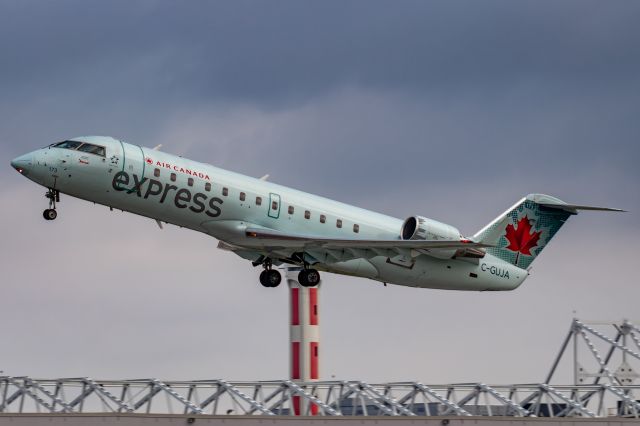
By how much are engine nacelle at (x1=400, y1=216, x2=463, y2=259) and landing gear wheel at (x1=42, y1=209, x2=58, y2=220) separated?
12565 millimetres

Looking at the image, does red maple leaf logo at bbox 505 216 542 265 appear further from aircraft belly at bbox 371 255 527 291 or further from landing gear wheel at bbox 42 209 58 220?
landing gear wheel at bbox 42 209 58 220

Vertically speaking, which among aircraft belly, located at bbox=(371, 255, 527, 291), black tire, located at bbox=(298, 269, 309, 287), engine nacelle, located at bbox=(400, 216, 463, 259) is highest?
engine nacelle, located at bbox=(400, 216, 463, 259)

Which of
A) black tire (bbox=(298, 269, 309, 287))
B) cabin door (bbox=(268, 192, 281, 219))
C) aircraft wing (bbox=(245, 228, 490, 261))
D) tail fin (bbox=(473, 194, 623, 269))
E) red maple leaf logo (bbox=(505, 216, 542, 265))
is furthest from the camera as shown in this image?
red maple leaf logo (bbox=(505, 216, 542, 265))

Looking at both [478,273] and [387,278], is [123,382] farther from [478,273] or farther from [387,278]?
[478,273]

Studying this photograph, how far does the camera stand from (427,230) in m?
50.5

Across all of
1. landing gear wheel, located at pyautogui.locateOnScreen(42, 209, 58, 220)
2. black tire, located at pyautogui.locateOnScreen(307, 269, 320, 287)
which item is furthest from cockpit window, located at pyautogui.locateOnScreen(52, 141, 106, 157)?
black tire, located at pyautogui.locateOnScreen(307, 269, 320, 287)

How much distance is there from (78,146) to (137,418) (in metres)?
9.45

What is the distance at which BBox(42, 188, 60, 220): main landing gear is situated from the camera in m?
46.5

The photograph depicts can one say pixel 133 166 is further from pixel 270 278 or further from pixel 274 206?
pixel 270 278

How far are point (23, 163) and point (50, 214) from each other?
2189 mm

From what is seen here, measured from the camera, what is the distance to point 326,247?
4906 cm

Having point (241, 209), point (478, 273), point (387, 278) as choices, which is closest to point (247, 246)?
point (241, 209)

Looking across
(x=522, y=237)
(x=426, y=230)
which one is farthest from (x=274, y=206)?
(x=522, y=237)

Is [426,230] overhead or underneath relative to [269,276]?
overhead
